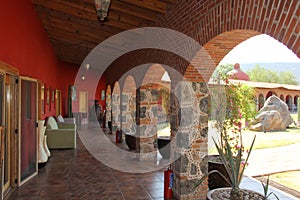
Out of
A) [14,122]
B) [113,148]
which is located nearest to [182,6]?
[14,122]

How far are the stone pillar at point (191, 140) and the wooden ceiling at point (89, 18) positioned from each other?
147 centimetres

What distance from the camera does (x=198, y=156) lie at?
13.2 ft

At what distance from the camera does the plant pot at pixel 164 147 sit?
636 centimetres

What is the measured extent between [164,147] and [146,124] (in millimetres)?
695

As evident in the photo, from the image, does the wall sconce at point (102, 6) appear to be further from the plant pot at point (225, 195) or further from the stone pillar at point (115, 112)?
the stone pillar at point (115, 112)

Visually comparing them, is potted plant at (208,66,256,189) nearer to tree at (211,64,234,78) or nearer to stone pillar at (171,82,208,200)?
tree at (211,64,234,78)

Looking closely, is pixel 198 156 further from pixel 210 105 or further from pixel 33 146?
pixel 33 146

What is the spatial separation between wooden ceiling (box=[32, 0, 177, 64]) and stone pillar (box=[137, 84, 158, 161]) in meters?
1.58

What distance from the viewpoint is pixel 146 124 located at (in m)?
6.56

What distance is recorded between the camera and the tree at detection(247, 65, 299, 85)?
121 feet

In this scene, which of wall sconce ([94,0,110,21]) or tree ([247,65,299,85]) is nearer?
wall sconce ([94,0,110,21])

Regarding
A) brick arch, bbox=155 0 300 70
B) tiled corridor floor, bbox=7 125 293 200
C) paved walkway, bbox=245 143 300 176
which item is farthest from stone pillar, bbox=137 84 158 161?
brick arch, bbox=155 0 300 70

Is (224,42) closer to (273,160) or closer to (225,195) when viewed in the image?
(225,195)

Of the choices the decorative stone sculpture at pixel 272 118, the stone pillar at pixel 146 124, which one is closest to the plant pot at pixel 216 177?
the stone pillar at pixel 146 124
